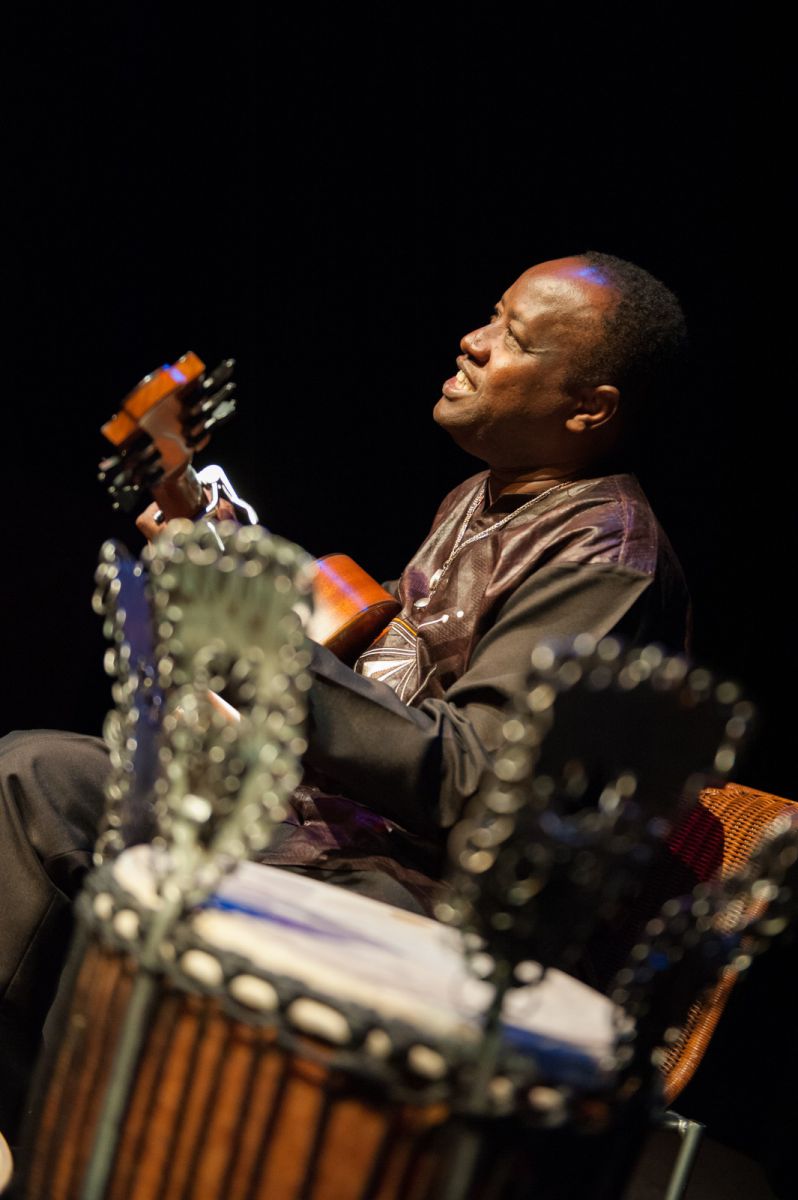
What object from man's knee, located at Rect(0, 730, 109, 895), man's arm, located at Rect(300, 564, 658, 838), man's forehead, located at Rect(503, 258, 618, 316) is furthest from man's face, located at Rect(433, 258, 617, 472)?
man's knee, located at Rect(0, 730, 109, 895)

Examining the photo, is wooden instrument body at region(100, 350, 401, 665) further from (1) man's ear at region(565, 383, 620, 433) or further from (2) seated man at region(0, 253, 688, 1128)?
(1) man's ear at region(565, 383, 620, 433)

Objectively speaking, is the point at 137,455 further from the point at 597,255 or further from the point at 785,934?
the point at 785,934

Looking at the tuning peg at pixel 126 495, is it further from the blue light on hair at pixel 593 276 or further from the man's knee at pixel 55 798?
the blue light on hair at pixel 593 276

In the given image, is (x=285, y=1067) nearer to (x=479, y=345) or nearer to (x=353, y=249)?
(x=479, y=345)

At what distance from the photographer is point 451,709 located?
66.7 inches

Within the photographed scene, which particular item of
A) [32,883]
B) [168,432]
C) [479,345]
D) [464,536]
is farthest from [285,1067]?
[479,345]

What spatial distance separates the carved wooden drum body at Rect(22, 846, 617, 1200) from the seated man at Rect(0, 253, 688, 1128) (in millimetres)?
573

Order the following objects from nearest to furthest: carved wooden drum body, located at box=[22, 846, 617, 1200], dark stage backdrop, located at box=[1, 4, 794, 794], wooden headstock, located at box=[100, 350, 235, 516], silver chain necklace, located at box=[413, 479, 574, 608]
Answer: carved wooden drum body, located at box=[22, 846, 617, 1200] → wooden headstock, located at box=[100, 350, 235, 516] → silver chain necklace, located at box=[413, 479, 574, 608] → dark stage backdrop, located at box=[1, 4, 794, 794]

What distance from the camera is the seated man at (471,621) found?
1.63 metres

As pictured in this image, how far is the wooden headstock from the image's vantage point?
5.97ft

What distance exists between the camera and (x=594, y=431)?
220 cm

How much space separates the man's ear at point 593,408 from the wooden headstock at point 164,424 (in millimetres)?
668

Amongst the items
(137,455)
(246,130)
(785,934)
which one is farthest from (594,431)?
(246,130)

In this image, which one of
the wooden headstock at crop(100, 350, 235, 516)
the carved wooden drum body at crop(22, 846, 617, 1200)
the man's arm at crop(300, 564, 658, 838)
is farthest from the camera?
the wooden headstock at crop(100, 350, 235, 516)
